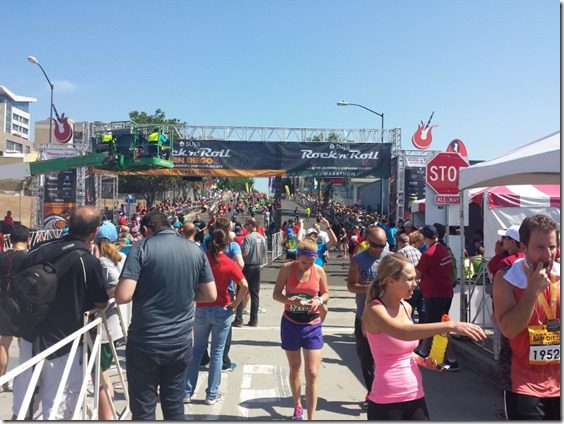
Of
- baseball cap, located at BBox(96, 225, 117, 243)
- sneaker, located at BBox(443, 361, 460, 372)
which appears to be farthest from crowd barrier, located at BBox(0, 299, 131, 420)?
sneaker, located at BBox(443, 361, 460, 372)

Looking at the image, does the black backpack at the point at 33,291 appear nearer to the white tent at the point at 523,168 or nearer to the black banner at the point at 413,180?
the white tent at the point at 523,168

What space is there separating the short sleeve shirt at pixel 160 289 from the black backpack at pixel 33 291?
0.44 metres

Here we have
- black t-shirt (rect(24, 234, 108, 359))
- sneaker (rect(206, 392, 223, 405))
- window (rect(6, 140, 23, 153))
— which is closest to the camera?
black t-shirt (rect(24, 234, 108, 359))

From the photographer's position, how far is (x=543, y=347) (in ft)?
9.86

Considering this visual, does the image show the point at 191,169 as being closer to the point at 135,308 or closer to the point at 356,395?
the point at 356,395

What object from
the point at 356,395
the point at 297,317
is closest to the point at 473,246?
the point at 356,395

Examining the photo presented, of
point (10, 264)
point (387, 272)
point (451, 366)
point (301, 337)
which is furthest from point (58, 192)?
point (387, 272)

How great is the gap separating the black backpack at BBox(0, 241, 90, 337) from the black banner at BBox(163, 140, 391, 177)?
15530mm

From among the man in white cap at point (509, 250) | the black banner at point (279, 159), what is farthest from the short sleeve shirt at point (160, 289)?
the black banner at point (279, 159)

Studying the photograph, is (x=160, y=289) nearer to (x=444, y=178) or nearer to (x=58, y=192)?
(x=444, y=178)

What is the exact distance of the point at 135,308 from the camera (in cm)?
359

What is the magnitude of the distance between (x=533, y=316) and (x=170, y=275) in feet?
7.95

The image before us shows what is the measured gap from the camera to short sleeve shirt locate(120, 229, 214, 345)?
11.5 ft

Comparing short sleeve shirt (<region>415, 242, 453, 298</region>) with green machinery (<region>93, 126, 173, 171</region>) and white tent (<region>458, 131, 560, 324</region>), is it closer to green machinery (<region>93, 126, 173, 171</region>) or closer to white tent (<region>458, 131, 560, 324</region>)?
white tent (<region>458, 131, 560, 324</region>)
